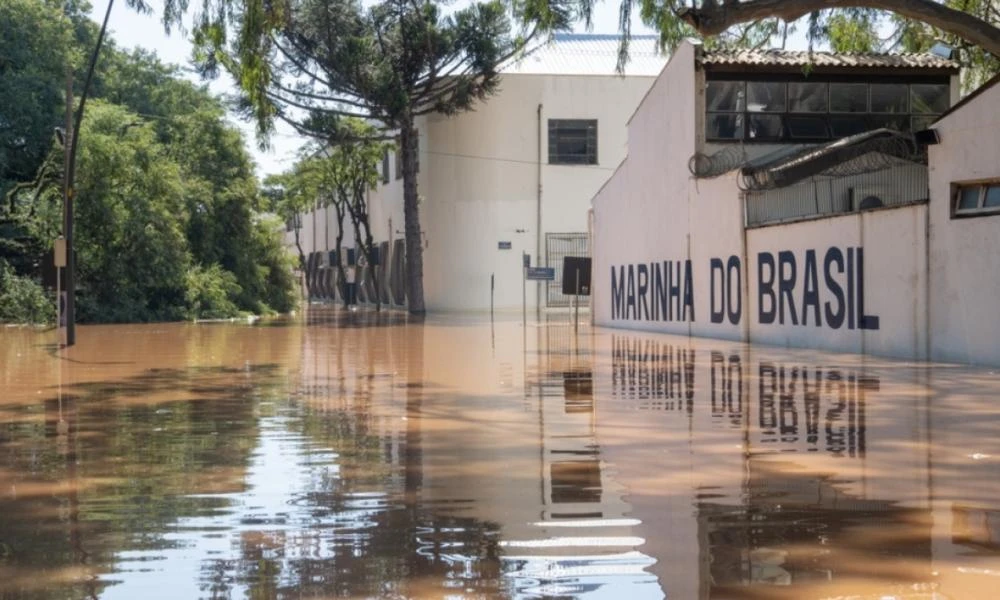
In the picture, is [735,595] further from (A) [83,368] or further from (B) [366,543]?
(A) [83,368]

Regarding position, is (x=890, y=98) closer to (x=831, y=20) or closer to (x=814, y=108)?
(x=814, y=108)

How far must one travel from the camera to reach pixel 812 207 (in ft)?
85.3

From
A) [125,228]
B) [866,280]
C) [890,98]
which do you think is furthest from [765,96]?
[125,228]

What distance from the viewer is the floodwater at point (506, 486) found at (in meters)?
6.05

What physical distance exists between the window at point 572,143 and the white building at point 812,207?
1619 centimetres

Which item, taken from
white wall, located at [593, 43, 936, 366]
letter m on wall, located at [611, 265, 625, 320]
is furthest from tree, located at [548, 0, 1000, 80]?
letter m on wall, located at [611, 265, 625, 320]

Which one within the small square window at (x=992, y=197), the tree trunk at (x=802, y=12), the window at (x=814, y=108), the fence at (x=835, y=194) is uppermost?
the window at (x=814, y=108)

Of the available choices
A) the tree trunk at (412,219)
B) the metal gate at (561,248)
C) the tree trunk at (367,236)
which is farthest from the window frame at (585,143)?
the tree trunk at (367,236)

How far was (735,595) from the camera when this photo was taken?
5648 millimetres

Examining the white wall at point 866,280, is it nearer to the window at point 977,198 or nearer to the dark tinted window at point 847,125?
the window at point 977,198

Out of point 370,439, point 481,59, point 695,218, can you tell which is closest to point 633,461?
point 370,439

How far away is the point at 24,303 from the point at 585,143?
73.3 ft

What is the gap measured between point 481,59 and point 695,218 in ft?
61.5

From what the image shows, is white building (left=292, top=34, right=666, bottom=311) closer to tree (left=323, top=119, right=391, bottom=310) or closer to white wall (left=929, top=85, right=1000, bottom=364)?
tree (left=323, top=119, right=391, bottom=310)
